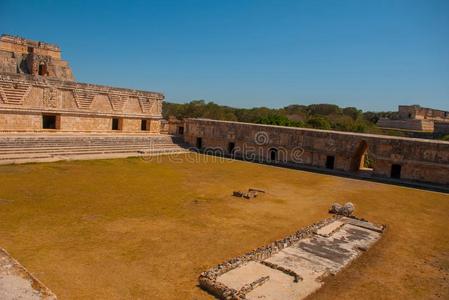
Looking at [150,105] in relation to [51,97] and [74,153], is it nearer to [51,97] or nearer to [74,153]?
[51,97]

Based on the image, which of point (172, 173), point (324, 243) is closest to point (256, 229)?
point (324, 243)

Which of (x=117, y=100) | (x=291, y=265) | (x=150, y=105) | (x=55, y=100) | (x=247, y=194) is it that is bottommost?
(x=291, y=265)

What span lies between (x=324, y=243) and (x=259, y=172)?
8779mm

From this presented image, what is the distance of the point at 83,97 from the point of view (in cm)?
1997

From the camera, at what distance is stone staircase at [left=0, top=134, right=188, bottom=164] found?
47.0 feet

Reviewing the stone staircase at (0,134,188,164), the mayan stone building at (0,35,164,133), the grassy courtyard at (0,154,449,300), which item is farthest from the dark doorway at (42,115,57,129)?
→ the grassy courtyard at (0,154,449,300)

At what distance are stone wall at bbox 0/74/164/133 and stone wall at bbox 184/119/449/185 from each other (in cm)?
329

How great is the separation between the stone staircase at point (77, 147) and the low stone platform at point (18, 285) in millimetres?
10446

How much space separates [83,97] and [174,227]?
49.0 feet

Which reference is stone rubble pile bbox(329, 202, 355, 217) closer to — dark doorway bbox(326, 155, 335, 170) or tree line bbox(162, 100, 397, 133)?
dark doorway bbox(326, 155, 335, 170)

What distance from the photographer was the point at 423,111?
1810 inches

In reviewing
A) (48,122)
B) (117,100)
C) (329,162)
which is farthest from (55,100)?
(329,162)

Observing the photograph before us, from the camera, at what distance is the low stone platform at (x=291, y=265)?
502cm

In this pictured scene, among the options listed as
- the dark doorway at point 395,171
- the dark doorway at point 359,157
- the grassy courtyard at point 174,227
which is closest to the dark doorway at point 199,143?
the grassy courtyard at point 174,227
